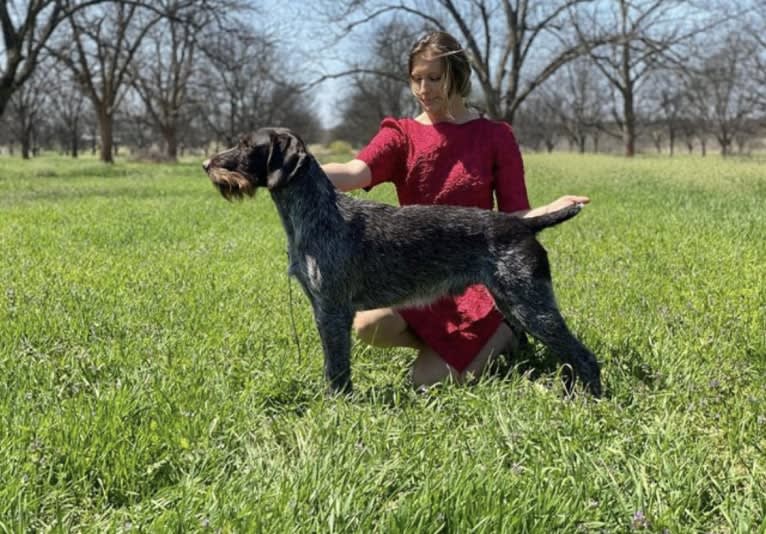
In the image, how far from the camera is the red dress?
4348 millimetres

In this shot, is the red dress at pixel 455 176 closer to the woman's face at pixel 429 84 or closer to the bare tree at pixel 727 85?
the woman's face at pixel 429 84

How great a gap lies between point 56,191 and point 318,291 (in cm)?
1665

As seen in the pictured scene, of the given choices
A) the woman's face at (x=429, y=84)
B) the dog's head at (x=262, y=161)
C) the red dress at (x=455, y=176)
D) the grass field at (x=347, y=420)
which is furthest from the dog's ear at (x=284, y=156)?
the grass field at (x=347, y=420)

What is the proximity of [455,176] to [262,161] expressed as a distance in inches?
58.0

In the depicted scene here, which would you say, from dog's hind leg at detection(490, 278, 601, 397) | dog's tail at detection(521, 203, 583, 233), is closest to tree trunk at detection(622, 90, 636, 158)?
dog's tail at detection(521, 203, 583, 233)

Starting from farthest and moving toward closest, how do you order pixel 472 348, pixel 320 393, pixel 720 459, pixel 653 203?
pixel 653 203 → pixel 472 348 → pixel 320 393 → pixel 720 459

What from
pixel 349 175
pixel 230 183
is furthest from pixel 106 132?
pixel 230 183

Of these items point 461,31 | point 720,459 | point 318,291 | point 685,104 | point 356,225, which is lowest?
point 720,459

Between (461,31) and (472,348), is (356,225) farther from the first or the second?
(461,31)

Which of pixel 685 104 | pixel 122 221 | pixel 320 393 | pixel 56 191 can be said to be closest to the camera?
pixel 320 393

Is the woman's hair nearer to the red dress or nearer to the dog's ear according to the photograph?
the red dress

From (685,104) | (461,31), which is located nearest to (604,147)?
(685,104)

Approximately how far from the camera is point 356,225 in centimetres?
374

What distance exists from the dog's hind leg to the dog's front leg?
3.09 feet
